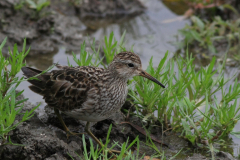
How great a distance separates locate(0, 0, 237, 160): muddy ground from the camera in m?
4.64

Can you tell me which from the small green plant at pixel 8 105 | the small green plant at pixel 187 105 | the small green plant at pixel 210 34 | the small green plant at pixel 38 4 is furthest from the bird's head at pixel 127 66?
the small green plant at pixel 38 4

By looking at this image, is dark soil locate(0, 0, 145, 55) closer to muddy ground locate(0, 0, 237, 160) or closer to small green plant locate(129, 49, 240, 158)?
muddy ground locate(0, 0, 237, 160)

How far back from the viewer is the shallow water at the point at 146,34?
8.07 m

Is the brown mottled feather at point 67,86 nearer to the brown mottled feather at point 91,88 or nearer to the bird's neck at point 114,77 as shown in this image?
the brown mottled feather at point 91,88

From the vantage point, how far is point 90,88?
5.16 meters

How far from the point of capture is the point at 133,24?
10.3 meters

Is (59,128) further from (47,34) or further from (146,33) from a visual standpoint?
(146,33)

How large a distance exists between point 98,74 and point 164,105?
1073 millimetres

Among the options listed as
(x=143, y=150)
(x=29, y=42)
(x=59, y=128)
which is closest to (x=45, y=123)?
(x=59, y=128)

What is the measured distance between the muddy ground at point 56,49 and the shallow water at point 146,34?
219mm

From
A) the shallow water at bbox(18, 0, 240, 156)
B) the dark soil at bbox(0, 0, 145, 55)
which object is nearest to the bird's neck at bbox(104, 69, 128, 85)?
the shallow water at bbox(18, 0, 240, 156)

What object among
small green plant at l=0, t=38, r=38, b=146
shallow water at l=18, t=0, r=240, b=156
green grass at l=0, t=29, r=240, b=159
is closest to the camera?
small green plant at l=0, t=38, r=38, b=146

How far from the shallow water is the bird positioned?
2.43 meters

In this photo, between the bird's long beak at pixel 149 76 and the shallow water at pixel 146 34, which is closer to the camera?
the bird's long beak at pixel 149 76
